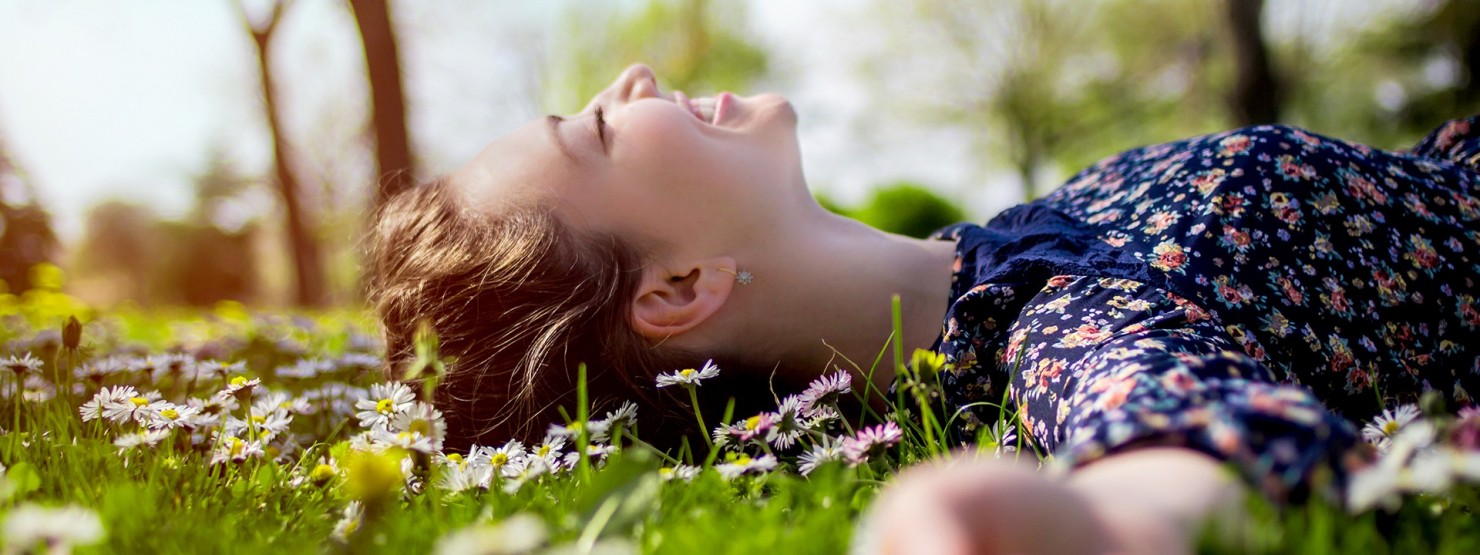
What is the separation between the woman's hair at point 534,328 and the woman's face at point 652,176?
64 mm

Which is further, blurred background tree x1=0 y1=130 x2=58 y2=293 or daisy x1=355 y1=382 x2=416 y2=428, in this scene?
blurred background tree x1=0 y1=130 x2=58 y2=293

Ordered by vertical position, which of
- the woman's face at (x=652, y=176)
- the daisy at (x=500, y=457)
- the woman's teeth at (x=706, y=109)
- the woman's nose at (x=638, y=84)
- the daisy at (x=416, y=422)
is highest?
the woman's nose at (x=638, y=84)

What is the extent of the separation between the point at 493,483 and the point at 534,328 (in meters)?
0.67

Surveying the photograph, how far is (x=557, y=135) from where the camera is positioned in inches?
82.8

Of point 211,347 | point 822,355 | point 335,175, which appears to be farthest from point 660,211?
point 335,175

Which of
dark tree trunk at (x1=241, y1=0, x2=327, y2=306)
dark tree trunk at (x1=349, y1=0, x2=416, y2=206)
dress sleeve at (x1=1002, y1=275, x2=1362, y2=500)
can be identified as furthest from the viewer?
dark tree trunk at (x1=241, y1=0, x2=327, y2=306)

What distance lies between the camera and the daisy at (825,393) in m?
1.51

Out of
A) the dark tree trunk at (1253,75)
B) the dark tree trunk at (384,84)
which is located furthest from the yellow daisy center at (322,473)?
the dark tree trunk at (1253,75)

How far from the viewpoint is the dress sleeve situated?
0.85 metres

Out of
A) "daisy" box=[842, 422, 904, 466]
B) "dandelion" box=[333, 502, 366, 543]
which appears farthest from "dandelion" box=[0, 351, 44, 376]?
"daisy" box=[842, 422, 904, 466]

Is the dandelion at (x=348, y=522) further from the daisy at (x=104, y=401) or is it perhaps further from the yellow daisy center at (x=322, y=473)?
the daisy at (x=104, y=401)

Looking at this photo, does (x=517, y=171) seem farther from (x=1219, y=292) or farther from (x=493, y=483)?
(x=1219, y=292)

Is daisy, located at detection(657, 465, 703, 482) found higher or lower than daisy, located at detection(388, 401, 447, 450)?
lower

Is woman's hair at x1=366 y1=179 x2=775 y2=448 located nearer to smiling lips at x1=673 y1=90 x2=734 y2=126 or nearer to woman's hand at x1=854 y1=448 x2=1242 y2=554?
smiling lips at x1=673 y1=90 x2=734 y2=126
